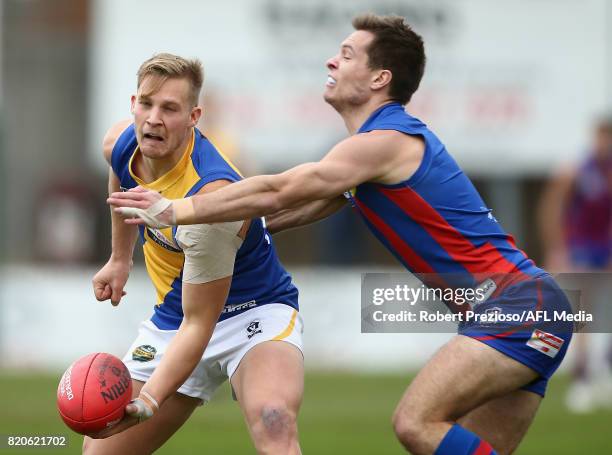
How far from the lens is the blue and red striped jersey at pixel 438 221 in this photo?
5.48 metres

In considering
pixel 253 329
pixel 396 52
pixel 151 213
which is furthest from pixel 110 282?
pixel 396 52

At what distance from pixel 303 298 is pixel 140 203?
9.46 meters

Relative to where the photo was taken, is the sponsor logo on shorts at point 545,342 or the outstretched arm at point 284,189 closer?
the outstretched arm at point 284,189

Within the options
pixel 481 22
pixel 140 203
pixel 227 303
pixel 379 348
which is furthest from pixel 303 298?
pixel 140 203

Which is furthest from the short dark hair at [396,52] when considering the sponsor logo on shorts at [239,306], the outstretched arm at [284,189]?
the sponsor logo on shorts at [239,306]

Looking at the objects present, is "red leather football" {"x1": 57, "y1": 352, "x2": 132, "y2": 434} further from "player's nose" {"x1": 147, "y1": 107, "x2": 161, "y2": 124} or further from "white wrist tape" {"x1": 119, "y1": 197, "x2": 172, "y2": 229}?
"player's nose" {"x1": 147, "y1": 107, "x2": 161, "y2": 124}

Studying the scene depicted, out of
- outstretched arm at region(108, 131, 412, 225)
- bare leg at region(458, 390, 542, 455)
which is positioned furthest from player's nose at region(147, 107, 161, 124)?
bare leg at region(458, 390, 542, 455)

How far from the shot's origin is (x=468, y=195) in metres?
5.60

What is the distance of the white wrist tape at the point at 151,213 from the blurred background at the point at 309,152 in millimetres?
3669

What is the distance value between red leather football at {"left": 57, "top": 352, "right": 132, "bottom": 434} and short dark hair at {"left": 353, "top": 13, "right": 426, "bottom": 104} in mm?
1833

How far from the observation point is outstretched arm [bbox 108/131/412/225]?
4945 mm

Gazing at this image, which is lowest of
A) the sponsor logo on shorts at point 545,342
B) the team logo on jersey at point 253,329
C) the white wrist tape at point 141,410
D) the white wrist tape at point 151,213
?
the white wrist tape at point 141,410

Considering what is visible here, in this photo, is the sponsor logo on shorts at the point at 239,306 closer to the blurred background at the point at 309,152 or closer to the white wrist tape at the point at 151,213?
the white wrist tape at the point at 151,213

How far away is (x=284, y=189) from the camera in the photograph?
517cm
